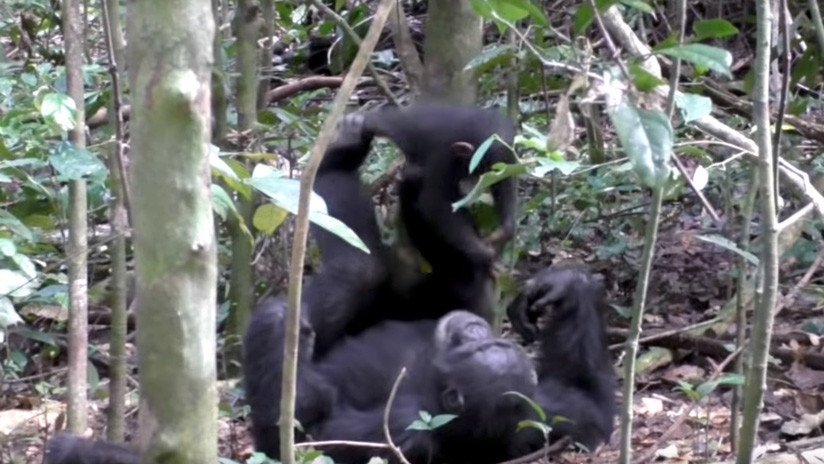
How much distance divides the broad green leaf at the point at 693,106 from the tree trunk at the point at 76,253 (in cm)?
146

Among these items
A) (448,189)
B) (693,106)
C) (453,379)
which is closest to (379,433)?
(453,379)

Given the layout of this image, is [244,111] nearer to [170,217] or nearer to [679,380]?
[679,380]

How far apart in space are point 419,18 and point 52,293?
3.18 metres

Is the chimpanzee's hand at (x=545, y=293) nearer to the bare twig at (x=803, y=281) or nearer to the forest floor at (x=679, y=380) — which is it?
the forest floor at (x=679, y=380)

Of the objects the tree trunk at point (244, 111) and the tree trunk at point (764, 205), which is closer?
the tree trunk at point (764, 205)

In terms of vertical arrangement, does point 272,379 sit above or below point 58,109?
below

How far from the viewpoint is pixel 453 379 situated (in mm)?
3613

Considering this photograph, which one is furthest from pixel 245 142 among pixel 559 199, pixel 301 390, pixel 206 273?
pixel 206 273

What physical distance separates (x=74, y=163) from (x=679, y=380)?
2.40m

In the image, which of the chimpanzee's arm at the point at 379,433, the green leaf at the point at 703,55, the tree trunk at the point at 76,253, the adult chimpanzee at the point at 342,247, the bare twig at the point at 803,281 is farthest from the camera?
the adult chimpanzee at the point at 342,247

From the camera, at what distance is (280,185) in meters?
2.19

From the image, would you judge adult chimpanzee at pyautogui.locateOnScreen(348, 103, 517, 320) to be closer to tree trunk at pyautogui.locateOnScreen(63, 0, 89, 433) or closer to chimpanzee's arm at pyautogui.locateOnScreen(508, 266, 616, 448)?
chimpanzee's arm at pyautogui.locateOnScreen(508, 266, 616, 448)

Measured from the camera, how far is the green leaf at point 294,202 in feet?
6.83

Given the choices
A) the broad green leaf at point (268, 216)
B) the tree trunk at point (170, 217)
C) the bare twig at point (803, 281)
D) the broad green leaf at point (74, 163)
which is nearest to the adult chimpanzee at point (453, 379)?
the bare twig at point (803, 281)
